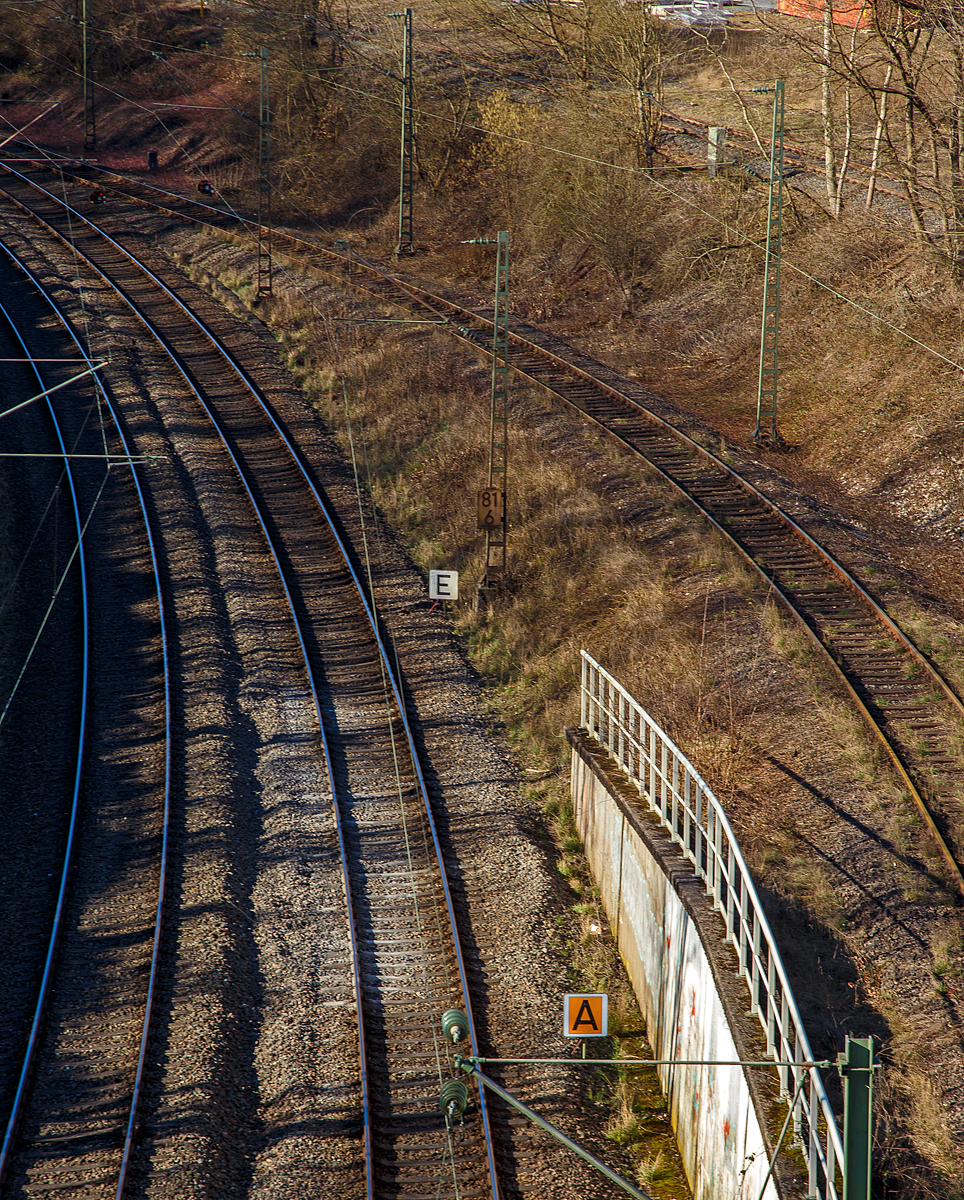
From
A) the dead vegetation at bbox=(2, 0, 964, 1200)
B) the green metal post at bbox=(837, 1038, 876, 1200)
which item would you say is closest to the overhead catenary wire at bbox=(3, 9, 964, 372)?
the dead vegetation at bbox=(2, 0, 964, 1200)

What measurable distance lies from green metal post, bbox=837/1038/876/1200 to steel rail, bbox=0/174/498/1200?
192 inches

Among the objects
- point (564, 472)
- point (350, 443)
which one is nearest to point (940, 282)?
point (564, 472)

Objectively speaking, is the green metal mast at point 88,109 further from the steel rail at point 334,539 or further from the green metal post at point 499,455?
the green metal post at point 499,455

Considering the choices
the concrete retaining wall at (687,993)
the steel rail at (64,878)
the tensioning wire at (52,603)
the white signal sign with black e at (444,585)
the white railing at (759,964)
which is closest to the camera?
the white railing at (759,964)

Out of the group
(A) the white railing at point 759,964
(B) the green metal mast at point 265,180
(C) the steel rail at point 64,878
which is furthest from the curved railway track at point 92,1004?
(B) the green metal mast at point 265,180

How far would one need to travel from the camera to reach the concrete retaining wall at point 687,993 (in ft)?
28.1

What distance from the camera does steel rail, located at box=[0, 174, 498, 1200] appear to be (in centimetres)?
1191

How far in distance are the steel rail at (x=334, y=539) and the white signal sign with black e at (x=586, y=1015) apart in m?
0.93

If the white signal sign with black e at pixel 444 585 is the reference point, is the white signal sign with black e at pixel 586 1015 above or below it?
below

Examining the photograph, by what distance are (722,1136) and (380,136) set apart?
4627 cm

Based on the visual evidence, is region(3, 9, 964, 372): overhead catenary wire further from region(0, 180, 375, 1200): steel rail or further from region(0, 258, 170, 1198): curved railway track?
region(0, 258, 170, 1198): curved railway track

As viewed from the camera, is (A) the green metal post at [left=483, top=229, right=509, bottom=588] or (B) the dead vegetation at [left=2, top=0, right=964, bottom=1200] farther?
(A) the green metal post at [left=483, top=229, right=509, bottom=588]

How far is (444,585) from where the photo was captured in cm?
2047

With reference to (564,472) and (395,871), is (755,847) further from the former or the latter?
(564,472)
